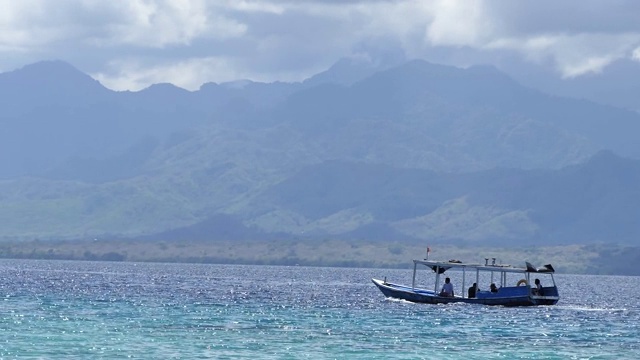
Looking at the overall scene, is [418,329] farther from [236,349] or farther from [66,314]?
[66,314]

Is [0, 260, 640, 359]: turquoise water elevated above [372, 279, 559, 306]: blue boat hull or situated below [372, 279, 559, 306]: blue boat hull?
below

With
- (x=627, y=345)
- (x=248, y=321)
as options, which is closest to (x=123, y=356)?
(x=248, y=321)

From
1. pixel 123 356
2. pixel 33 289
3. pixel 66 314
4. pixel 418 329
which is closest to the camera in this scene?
pixel 123 356

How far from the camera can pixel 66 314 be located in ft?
350

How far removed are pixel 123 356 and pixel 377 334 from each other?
2541cm

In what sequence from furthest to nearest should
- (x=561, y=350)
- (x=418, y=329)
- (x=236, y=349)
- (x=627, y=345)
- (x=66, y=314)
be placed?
(x=66, y=314)
(x=418, y=329)
(x=627, y=345)
(x=561, y=350)
(x=236, y=349)

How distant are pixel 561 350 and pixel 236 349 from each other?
75.3 ft

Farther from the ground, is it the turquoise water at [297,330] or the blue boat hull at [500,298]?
the blue boat hull at [500,298]

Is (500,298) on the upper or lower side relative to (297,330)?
upper

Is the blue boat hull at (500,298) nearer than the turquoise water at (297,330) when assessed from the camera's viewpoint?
No

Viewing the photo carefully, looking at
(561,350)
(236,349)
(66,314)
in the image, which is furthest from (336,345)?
(66,314)

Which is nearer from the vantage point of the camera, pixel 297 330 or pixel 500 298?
pixel 297 330

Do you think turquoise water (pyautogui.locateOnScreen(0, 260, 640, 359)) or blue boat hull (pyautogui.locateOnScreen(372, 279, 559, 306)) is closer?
turquoise water (pyautogui.locateOnScreen(0, 260, 640, 359))

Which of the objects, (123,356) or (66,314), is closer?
(123,356)
